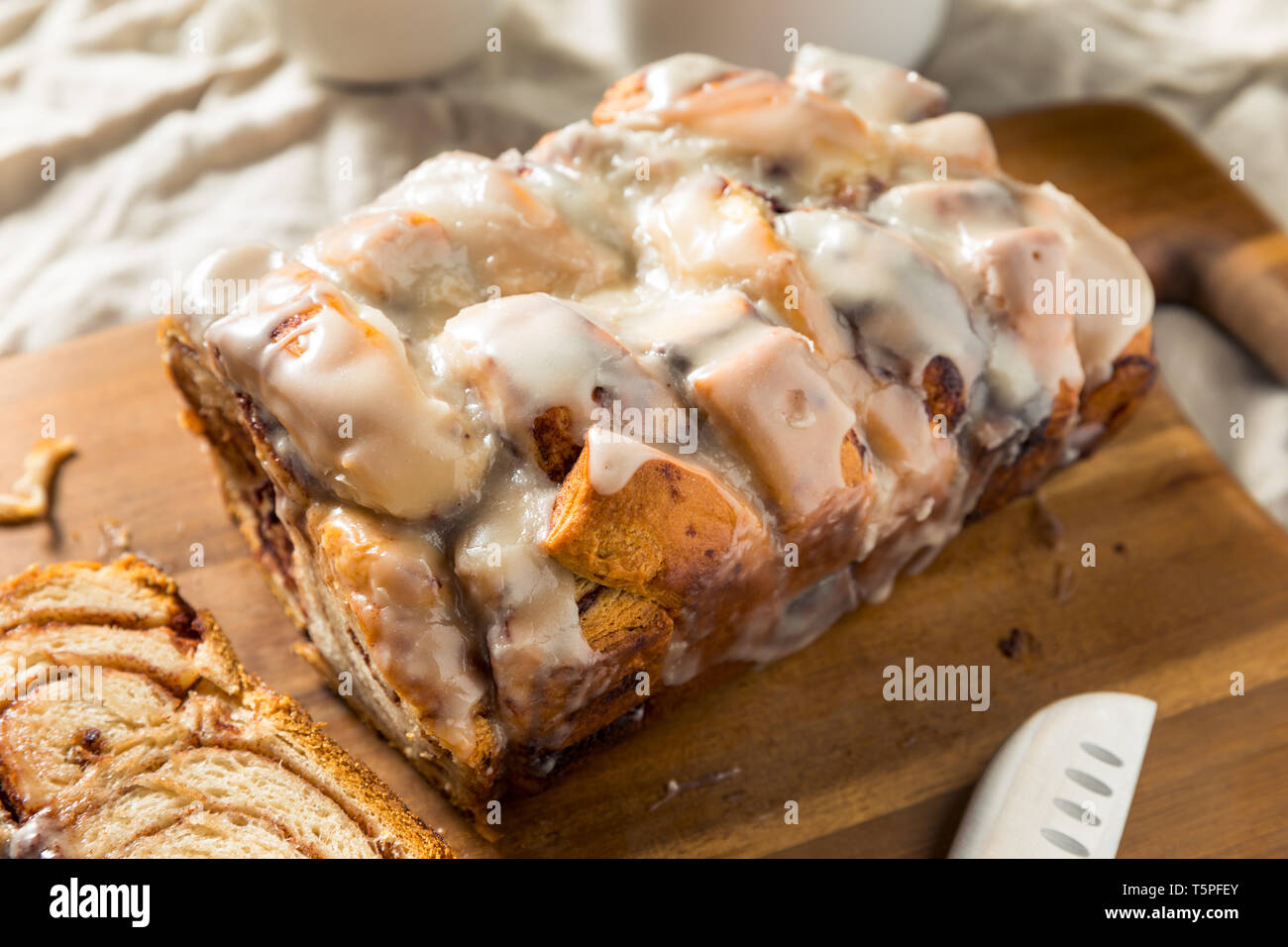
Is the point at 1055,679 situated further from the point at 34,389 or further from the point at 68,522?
the point at 34,389

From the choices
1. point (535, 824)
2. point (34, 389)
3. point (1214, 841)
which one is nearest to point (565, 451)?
point (535, 824)

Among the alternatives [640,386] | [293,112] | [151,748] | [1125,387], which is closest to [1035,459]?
[1125,387]

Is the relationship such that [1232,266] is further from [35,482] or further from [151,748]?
[35,482]

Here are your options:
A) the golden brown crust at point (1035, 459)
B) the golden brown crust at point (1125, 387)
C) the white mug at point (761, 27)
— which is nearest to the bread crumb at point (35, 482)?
the white mug at point (761, 27)

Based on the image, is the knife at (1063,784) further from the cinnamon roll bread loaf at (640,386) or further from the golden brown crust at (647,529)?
the golden brown crust at (647,529)

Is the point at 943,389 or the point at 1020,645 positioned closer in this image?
the point at 943,389

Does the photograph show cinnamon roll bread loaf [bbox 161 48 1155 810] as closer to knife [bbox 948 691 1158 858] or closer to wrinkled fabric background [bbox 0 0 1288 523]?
knife [bbox 948 691 1158 858]
